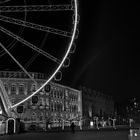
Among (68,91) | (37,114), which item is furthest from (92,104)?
(37,114)

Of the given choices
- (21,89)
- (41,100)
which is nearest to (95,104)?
(41,100)

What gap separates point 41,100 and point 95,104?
2193 inches

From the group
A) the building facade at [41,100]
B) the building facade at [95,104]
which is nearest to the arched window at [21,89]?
the building facade at [41,100]

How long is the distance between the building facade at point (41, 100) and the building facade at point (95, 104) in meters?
13.7

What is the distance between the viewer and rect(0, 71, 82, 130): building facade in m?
82.1

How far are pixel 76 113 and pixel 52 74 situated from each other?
299ft

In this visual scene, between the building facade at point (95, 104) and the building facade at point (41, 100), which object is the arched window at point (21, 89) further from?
the building facade at point (95, 104)

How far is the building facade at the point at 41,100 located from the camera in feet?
269

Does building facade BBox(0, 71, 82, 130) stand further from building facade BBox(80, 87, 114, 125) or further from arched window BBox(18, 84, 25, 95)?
building facade BBox(80, 87, 114, 125)

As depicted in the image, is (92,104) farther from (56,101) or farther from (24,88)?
(24,88)

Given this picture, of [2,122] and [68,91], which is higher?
[68,91]

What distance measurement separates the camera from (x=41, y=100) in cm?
8731

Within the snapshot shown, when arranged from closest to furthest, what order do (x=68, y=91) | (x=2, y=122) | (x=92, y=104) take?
1. (x=2, y=122)
2. (x=68, y=91)
3. (x=92, y=104)

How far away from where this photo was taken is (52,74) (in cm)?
1931
